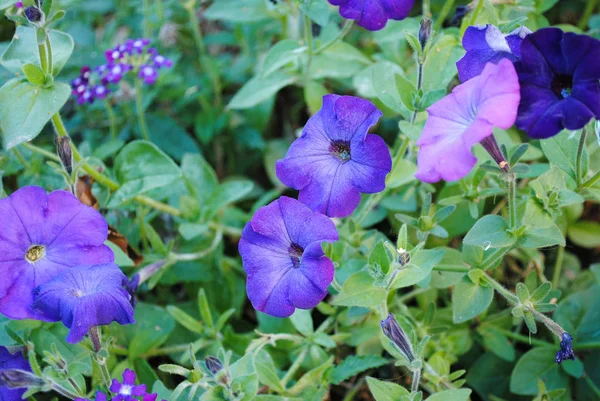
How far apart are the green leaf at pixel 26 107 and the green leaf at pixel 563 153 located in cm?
132

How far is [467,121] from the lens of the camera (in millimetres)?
1391

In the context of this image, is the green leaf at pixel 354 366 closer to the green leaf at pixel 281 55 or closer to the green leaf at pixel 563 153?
the green leaf at pixel 563 153

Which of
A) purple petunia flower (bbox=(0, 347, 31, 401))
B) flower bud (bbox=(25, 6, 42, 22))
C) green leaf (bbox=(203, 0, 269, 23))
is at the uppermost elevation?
flower bud (bbox=(25, 6, 42, 22))

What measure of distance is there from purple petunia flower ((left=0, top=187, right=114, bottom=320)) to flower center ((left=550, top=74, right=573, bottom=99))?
113cm

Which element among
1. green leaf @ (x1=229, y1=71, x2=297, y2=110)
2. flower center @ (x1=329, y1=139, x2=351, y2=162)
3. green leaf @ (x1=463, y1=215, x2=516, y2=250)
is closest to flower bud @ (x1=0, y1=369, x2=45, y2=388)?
flower center @ (x1=329, y1=139, x2=351, y2=162)

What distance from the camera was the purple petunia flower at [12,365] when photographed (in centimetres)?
164

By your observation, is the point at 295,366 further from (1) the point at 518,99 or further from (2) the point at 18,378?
(1) the point at 518,99

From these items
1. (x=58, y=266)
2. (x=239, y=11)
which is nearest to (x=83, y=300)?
(x=58, y=266)

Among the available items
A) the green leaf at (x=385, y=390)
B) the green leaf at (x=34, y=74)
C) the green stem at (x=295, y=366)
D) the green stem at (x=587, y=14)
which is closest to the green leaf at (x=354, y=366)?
the green stem at (x=295, y=366)

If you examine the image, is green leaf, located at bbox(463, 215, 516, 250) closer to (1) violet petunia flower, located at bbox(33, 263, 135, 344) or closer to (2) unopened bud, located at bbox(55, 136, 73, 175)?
(1) violet petunia flower, located at bbox(33, 263, 135, 344)

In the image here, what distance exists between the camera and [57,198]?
1.65 meters

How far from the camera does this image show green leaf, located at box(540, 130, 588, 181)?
1.68m

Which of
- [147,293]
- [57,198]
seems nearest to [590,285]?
[147,293]

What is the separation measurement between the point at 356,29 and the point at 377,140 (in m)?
1.66
